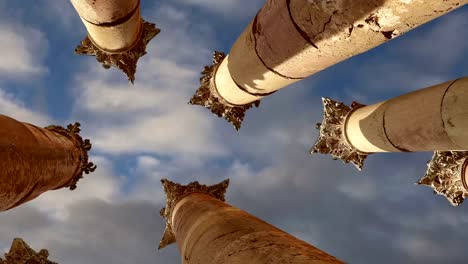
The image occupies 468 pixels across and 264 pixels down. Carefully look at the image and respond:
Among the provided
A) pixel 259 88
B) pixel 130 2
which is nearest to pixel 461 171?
pixel 259 88

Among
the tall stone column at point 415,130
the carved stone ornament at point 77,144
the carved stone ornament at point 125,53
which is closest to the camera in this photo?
the tall stone column at point 415,130

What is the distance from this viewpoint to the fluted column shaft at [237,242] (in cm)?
533

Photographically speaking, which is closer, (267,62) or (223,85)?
(267,62)

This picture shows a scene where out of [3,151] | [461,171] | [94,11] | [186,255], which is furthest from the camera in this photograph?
[461,171]

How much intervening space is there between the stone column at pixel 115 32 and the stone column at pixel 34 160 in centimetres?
230

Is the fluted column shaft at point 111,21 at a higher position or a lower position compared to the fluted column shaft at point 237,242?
higher

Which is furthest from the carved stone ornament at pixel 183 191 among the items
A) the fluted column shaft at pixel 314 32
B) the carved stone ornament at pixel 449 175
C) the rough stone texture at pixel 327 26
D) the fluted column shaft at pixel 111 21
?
the rough stone texture at pixel 327 26

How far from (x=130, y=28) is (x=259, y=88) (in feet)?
11.5

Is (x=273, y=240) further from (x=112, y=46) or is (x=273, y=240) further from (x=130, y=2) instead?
(x=112, y=46)

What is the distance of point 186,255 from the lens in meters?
8.49

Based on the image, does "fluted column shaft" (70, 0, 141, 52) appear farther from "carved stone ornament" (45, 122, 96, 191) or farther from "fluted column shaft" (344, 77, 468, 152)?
"fluted column shaft" (344, 77, 468, 152)

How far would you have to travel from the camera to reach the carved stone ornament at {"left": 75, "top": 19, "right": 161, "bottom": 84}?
472 inches

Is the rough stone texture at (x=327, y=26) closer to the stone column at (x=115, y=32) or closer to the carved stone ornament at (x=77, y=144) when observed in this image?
the stone column at (x=115, y=32)

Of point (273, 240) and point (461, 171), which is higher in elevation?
point (461, 171)
